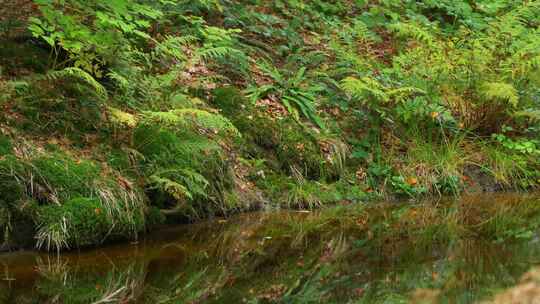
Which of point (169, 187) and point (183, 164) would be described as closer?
point (169, 187)

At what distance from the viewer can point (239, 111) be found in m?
8.39

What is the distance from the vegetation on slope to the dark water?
0.49 m

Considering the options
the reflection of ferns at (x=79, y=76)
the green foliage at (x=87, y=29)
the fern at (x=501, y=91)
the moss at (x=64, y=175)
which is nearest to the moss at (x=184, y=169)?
the reflection of ferns at (x=79, y=76)

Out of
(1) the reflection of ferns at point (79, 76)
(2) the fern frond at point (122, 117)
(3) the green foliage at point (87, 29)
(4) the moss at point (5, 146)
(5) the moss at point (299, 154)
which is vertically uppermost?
(3) the green foliage at point (87, 29)

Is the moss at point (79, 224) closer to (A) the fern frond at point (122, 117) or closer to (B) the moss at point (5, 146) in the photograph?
(B) the moss at point (5, 146)

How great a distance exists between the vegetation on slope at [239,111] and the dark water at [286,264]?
0.49 m

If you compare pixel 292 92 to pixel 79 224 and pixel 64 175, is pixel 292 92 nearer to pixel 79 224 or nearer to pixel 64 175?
pixel 64 175

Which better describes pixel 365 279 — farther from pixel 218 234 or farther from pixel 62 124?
pixel 62 124

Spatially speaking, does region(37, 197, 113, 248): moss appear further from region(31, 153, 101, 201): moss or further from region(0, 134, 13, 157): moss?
region(0, 134, 13, 157): moss

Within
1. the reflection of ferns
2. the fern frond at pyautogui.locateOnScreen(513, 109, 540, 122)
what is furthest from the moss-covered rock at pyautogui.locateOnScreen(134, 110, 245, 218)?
the fern frond at pyautogui.locateOnScreen(513, 109, 540, 122)

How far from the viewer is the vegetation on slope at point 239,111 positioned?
5988 mm

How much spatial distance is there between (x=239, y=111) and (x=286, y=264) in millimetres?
3441

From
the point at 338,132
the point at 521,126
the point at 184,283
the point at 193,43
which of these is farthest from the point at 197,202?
the point at 521,126

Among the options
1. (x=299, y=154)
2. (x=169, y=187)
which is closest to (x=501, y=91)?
(x=299, y=154)
